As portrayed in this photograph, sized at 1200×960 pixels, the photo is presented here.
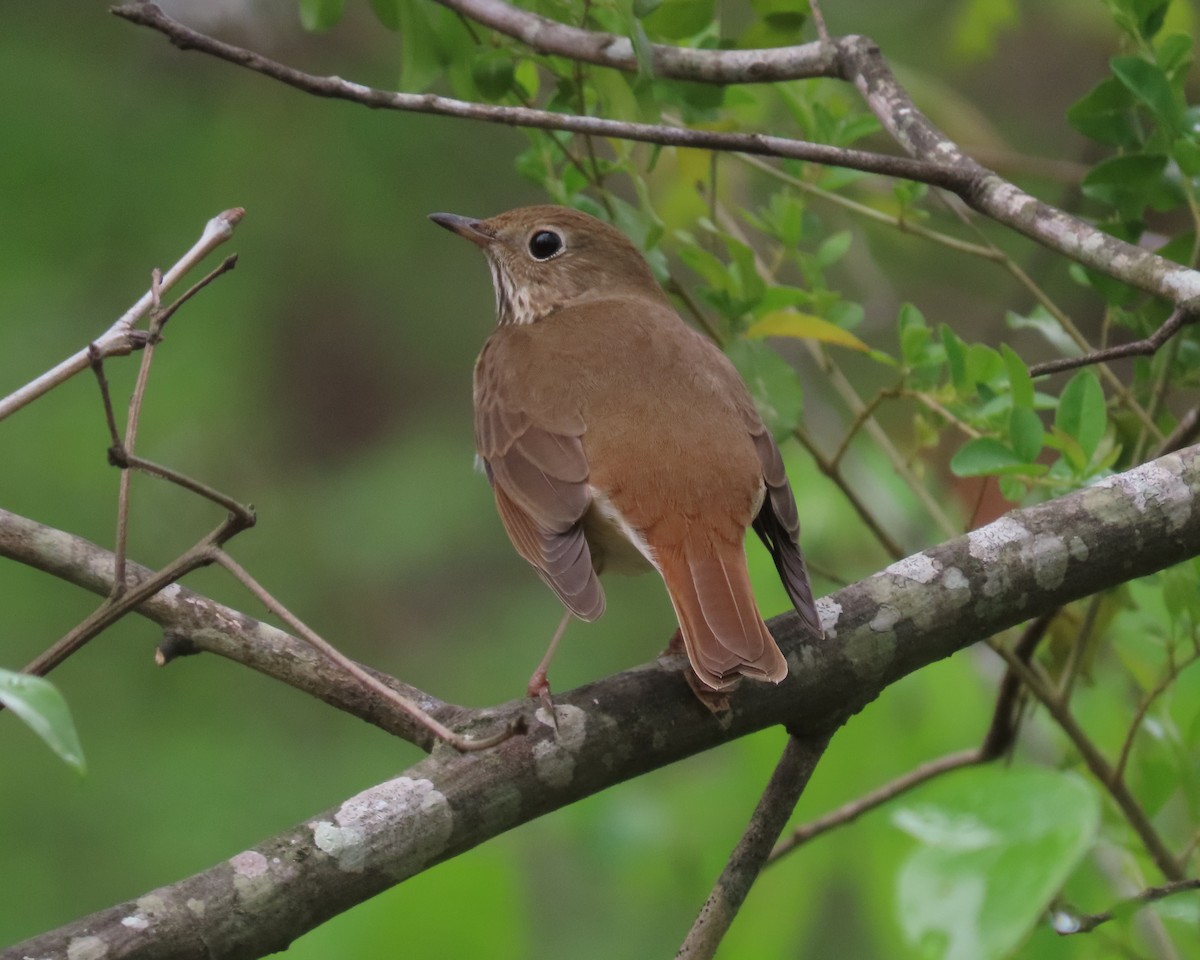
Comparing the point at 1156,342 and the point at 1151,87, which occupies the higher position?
the point at 1151,87

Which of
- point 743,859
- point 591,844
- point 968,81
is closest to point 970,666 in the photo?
point 591,844

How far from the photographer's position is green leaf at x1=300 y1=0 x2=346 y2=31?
348 cm

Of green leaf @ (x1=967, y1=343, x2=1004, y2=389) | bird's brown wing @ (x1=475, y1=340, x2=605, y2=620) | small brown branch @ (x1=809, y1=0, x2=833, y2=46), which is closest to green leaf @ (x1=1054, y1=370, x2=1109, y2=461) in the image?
green leaf @ (x1=967, y1=343, x2=1004, y2=389)

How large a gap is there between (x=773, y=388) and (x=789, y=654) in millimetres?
1022

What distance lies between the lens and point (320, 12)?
3.50 m

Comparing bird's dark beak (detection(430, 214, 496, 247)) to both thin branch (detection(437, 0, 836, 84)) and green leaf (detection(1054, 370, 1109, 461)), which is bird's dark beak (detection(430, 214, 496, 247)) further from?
green leaf (detection(1054, 370, 1109, 461))

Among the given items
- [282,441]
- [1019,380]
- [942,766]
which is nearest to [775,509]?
[1019,380]

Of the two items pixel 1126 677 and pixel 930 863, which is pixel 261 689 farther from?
pixel 930 863

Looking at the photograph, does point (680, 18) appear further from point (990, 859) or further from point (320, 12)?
point (990, 859)

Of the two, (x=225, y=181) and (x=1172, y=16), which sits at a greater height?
(x=225, y=181)

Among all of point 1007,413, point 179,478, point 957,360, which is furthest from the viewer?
point 957,360

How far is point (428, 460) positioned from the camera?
8.20 m

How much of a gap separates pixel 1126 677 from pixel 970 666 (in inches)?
21.7

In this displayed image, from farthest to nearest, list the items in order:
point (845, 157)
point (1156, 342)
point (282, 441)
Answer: point (282, 441) < point (845, 157) < point (1156, 342)
